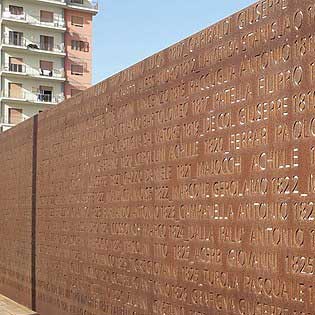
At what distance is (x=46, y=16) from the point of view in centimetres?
4853

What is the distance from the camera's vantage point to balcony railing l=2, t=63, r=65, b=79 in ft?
149

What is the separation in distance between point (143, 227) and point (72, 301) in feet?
6.98

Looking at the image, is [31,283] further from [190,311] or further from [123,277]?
[190,311]

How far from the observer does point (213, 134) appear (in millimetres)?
4027

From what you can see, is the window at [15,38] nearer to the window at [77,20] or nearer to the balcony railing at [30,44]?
the balcony railing at [30,44]

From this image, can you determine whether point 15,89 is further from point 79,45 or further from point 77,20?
point 77,20

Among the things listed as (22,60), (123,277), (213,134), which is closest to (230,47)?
(213,134)

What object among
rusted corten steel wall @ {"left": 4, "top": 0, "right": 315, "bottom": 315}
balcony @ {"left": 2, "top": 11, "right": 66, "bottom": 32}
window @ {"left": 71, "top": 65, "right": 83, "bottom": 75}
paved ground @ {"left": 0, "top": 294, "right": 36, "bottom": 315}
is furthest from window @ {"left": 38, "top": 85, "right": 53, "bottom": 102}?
rusted corten steel wall @ {"left": 4, "top": 0, "right": 315, "bottom": 315}

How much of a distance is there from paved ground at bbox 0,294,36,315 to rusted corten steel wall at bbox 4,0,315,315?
195 centimetres

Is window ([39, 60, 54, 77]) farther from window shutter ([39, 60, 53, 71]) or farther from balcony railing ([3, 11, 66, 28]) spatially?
balcony railing ([3, 11, 66, 28])

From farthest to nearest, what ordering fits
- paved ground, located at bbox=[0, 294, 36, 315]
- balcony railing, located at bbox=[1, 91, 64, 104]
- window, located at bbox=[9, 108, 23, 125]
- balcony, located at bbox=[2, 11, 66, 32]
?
balcony, located at bbox=[2, 11, 66, 32] → balcony railing, located at bbox=[1, 91, 64, 104] → window, located at bbox=[9, 108, 23, 125] → paved ground, located at bbox=[0, 294, 36, 315]

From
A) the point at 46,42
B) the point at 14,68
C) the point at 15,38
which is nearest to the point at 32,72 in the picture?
the point at 14,68

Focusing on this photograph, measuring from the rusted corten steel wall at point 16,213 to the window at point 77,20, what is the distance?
135 ft

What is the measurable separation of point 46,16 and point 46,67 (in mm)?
4056
